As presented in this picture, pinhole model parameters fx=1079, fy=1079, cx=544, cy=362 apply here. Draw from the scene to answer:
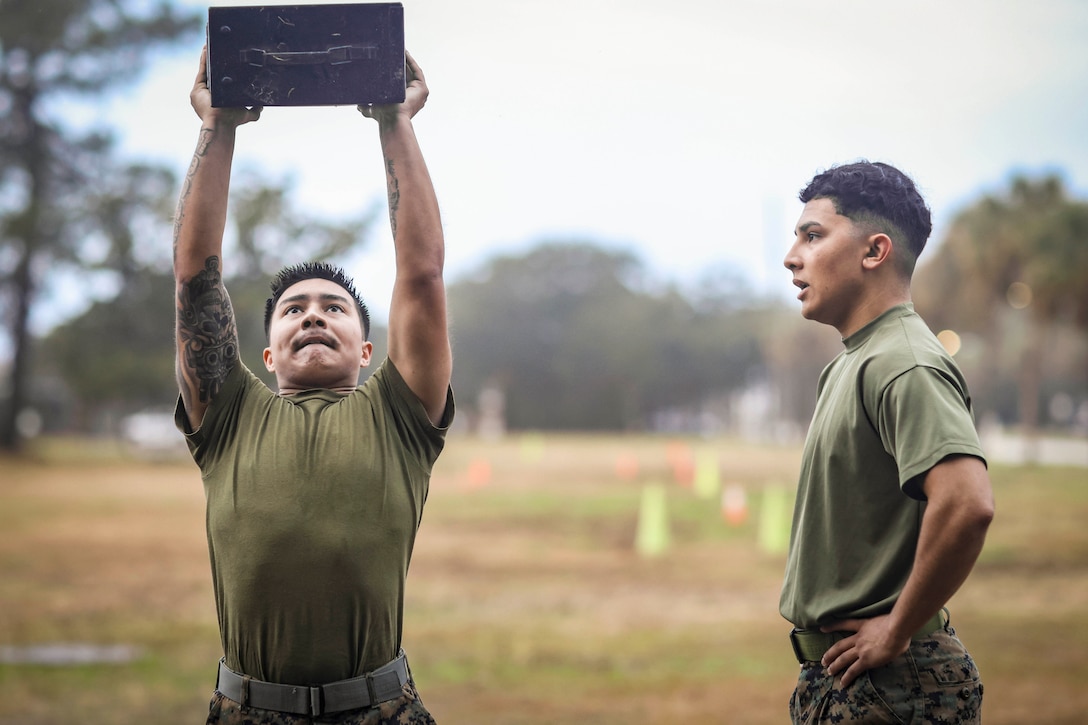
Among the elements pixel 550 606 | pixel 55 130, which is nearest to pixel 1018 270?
pixel 550 606

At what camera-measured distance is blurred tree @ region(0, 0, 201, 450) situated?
2189 centimetres

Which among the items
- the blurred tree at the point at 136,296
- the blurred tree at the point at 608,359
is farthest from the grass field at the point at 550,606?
the blurred tree at the point at 608,359

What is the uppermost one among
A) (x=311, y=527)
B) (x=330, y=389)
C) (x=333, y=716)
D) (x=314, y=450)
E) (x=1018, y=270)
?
(x=1018, y=270)

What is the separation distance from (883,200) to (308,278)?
3.82 ft

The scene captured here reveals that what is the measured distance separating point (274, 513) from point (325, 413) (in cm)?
22

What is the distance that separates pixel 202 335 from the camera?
6.86 feet

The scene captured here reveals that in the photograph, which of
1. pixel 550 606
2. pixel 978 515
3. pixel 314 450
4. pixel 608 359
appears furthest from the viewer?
pixel 608 359

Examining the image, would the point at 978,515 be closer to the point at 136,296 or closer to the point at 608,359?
the point at 136,296

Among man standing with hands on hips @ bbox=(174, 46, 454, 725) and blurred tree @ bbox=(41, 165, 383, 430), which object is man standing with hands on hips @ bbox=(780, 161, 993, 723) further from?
blurred tree @ bbox=(41, 165, 383, 430)

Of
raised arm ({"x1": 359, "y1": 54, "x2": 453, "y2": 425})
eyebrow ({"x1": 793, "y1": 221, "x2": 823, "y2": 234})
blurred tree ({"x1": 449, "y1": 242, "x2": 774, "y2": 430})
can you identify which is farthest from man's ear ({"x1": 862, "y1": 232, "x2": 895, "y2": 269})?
blurred tree ({"x1": 449, "y1": 242, "x2": 774, "y2": 430})

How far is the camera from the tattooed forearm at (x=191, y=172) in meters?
2.10

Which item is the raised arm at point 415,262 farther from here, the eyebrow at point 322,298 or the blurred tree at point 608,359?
the blurred tree at point 608,359

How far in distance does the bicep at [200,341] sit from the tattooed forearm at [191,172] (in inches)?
3.0

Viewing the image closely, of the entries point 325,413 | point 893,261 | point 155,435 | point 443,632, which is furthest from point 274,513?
point 155,435
